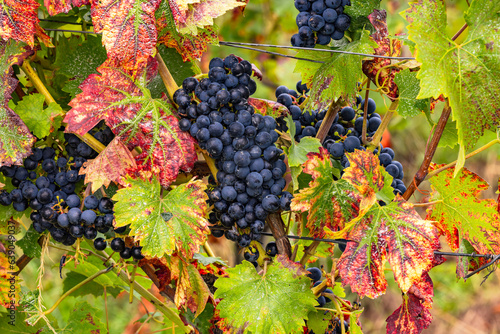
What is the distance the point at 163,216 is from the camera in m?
0.74

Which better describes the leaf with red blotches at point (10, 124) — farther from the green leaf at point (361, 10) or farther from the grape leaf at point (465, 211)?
the grape leaf at point (465, 211)

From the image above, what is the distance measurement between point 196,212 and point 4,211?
0.41 meters

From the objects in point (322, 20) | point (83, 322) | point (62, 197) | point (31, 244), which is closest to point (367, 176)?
point (322, 20)

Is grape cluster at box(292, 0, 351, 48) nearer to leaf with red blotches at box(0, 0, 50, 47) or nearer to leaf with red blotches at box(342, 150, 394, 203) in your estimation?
leaf with red blotches at box(342, 150, 394, 203)

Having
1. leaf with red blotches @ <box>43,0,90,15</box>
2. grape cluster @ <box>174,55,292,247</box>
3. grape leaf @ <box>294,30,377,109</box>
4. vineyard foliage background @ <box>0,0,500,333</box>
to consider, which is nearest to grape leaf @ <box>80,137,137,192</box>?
vineyard foliage background @ <box>0,0,500,333</box>

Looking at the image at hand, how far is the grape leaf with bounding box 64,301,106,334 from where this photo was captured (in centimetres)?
110

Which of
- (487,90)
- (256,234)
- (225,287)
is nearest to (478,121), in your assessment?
(487,90)

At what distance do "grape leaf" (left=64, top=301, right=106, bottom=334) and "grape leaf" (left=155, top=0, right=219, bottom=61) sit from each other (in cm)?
74

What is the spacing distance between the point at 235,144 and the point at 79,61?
38 centimetres

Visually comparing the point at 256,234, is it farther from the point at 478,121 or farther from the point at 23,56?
the point at 23,56

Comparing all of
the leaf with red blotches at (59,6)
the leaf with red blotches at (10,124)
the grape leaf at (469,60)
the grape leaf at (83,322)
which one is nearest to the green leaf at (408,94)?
the grape leaf at (469,60)

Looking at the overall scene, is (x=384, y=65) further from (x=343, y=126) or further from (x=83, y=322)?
(x=83, y=322)

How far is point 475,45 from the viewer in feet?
2.33

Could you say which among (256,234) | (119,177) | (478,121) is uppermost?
(478,121)
